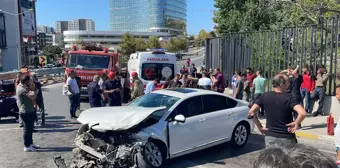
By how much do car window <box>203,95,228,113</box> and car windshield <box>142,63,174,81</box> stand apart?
596 cm

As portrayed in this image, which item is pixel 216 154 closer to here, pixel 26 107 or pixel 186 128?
pixel 186 128

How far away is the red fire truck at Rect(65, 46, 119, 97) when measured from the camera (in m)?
14.6

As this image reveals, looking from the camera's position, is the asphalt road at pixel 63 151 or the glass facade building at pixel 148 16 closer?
the asphalt road at pixel 63 151

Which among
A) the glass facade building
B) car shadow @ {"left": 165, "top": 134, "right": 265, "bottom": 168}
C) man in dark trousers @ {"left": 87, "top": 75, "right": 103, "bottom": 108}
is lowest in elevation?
car shadow @ {"left": 165, "top": 134, "right": 265, "bottom": 168}

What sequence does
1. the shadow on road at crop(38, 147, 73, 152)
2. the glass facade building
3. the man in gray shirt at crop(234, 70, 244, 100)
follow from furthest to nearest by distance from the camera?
the glass facade building → the man in gray shirt at crop(234, 70, 244, 100) → the shadow on road at crop(38, 147, 73, 152)

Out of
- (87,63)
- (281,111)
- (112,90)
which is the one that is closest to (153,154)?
(281,111)

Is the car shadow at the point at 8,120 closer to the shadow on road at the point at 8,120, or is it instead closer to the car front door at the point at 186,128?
the shadow on road at the point at 8,120

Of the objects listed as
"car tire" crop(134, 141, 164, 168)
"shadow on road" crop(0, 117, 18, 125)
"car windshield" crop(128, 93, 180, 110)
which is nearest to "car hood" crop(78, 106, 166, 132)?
"car tire" crop(134, 141, 164, 168)

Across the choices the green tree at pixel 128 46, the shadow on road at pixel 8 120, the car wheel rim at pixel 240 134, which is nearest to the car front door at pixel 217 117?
the car wheel rim at pixel 240 134

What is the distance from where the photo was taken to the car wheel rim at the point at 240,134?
23.9 ft

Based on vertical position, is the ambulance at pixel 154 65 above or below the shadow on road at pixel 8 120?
above

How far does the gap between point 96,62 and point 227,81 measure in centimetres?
669

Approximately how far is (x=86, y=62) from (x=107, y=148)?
34.9 ft

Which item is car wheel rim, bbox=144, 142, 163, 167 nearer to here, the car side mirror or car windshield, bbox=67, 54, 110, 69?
the car side mirror
